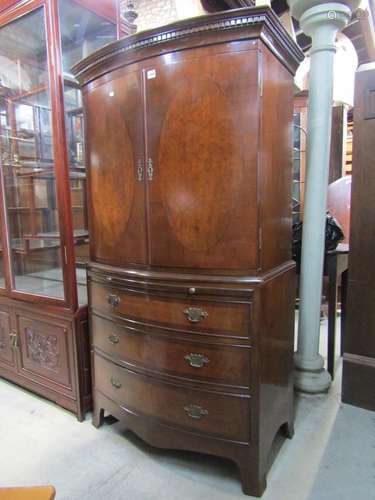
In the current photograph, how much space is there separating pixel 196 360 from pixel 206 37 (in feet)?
4.11

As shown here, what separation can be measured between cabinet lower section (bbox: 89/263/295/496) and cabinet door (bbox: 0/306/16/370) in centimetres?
105

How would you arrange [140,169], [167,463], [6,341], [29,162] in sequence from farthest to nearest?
[6,341]
[29,162]
[167,463]
[140,169]

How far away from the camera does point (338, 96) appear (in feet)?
13.0

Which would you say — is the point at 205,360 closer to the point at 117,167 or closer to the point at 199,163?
the point at 199,163

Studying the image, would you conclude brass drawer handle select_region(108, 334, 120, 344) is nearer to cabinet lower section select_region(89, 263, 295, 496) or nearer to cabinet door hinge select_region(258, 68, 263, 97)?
cabinet lower section select_region(89, 263, 295, 496)

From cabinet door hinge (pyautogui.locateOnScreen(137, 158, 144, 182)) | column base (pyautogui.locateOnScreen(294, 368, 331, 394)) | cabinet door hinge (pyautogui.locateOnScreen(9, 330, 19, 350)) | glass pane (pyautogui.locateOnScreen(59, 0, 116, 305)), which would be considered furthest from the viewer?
cabinet door hinge (pyautogui.locateOnScreen(9, 330, 19, 350))

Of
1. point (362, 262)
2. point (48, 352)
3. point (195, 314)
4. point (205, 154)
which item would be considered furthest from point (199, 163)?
point (48, 352)

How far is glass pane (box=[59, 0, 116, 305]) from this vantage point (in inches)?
79.2

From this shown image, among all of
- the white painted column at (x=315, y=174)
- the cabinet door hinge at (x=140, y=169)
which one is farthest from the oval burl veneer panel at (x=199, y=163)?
the white painted column at (x=315, y=174)

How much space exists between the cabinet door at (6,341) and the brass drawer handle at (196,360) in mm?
1485

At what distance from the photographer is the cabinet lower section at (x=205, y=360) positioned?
140 cm

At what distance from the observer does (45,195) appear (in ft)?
7.27

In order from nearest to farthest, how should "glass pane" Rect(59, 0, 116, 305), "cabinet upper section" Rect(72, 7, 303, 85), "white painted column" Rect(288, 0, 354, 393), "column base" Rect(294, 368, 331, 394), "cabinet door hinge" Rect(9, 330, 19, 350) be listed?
1. "cabinet upper section" Rect(72, 7, 303, 85)
2. "white painted column" Rect(288, 0, 354, 393)
3. "glass pane" Rect(59, 0, 116, 305)
4. "column base" Rect(294, 368, 331, 394)
5. "cabinet door hinge" Rect(9, 330, 19, 350)

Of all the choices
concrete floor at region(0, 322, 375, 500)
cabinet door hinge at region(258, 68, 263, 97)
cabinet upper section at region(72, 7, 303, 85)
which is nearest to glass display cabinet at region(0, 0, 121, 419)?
concrete floor at region(0, 322, 375, 500)
